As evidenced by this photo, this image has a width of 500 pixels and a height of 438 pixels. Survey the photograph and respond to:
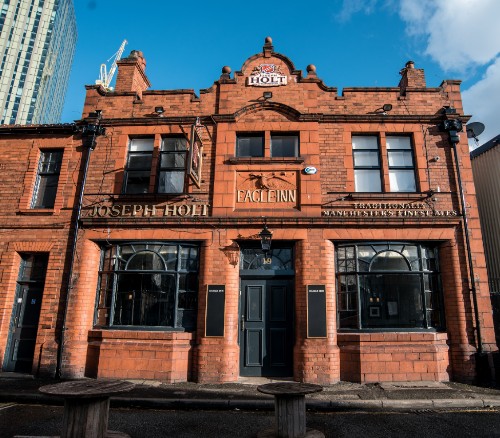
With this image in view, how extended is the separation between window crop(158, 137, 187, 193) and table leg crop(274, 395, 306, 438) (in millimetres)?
6545

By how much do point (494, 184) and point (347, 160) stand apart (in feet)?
16.8

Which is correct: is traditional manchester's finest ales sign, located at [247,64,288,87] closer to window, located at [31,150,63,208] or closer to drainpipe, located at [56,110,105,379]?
drainpipe, located at [56,110,105,379]

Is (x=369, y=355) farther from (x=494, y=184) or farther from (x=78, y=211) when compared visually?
(x=78, y=211)

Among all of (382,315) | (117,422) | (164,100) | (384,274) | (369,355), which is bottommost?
(117,422)

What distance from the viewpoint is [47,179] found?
1074 centimetres

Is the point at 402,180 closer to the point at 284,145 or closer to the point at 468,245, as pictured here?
the point at 468,245

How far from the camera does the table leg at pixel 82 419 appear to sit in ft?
15.4

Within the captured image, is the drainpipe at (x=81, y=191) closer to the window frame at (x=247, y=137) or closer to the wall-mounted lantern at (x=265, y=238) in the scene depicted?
the window frame at (x=247, y=137)

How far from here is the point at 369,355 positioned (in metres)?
8.55

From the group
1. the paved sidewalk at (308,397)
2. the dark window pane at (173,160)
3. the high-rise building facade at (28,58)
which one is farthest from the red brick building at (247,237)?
the high-rise building facade at (28,58)

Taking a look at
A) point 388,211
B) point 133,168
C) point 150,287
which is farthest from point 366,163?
point 150,287

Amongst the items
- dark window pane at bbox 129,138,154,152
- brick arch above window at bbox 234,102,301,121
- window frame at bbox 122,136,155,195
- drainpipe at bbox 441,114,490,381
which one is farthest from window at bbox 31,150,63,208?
drainpipe at bbox 441,114,490,381

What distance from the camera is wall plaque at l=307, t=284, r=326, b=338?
8.72 meters

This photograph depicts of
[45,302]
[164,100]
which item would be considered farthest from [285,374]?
[164,100]
